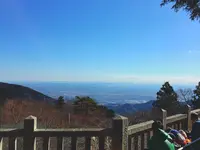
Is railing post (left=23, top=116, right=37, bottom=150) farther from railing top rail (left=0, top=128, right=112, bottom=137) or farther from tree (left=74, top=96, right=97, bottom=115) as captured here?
tree (left=74, top=96, right=97, bottom=115)

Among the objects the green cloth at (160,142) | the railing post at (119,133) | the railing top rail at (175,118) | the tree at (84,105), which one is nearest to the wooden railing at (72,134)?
the railing post at (119,133)

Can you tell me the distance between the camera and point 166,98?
2602 centimetres

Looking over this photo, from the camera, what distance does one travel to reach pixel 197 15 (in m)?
7.74

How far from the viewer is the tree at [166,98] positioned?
24.8 meters

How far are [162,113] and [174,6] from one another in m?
3.03

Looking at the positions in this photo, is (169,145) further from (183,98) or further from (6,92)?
(183,98)

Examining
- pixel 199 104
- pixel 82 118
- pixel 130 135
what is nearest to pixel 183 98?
pixel 199 104

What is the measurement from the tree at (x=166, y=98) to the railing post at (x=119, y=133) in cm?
2005

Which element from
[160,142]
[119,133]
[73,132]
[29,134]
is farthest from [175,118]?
[29,134]

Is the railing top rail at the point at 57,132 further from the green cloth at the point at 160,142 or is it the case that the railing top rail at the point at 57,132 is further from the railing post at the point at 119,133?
the green cloth at the point at 160,142

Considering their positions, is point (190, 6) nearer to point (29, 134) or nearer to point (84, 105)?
point (29, 134)

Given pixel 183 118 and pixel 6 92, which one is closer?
pixel 183 118

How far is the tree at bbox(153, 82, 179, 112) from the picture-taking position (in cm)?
2480

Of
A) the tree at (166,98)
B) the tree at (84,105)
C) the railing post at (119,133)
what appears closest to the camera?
the railing post at (119,133)
